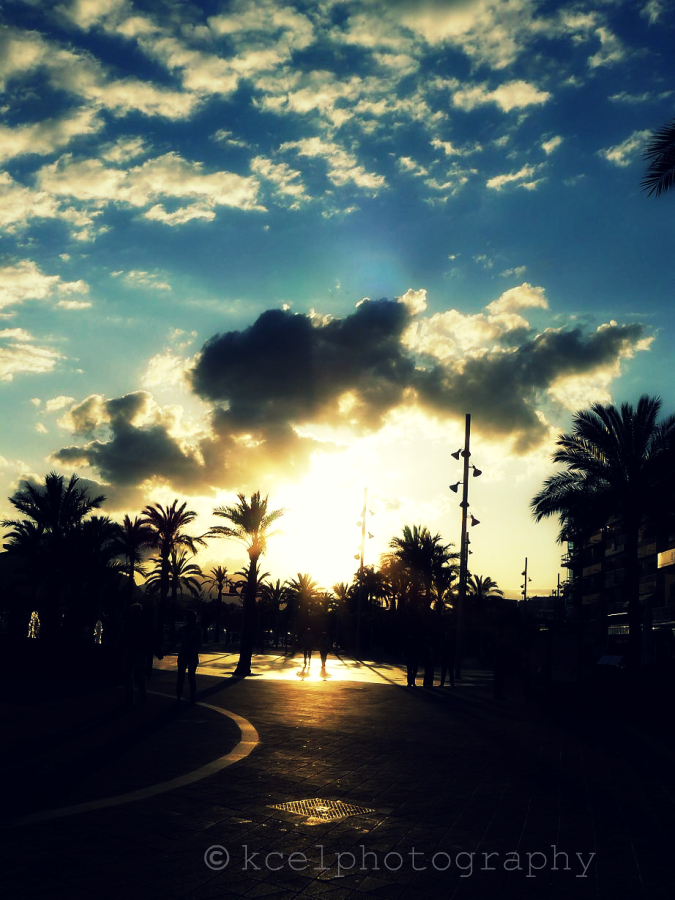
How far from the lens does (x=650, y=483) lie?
23.6 metres

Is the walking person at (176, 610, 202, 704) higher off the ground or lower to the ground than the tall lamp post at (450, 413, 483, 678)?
lower

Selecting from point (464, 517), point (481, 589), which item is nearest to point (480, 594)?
point (481, 589)

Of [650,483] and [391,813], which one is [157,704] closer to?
[391,813]

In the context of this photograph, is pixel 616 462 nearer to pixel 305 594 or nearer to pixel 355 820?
pixel 355 820

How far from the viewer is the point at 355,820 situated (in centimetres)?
611

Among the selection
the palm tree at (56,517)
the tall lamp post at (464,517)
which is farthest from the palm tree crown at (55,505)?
the tall lamp post at (464,517)

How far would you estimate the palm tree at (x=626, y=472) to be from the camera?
23.2 meters

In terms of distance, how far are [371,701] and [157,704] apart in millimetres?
5000

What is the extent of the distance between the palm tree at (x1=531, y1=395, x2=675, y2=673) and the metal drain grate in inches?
714

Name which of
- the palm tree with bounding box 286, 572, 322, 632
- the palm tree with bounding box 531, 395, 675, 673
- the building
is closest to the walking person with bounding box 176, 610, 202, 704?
the palm tree with bounding box 531, 395, 675, 673

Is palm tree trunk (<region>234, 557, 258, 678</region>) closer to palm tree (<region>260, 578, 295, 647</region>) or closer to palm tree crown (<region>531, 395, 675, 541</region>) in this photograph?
palm tree crown (<region>531, 395, 675, 541</region>)

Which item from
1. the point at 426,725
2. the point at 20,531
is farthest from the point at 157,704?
the point at 20,531

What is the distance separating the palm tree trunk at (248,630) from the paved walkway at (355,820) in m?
11.9

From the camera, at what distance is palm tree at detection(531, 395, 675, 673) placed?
23.2 m
